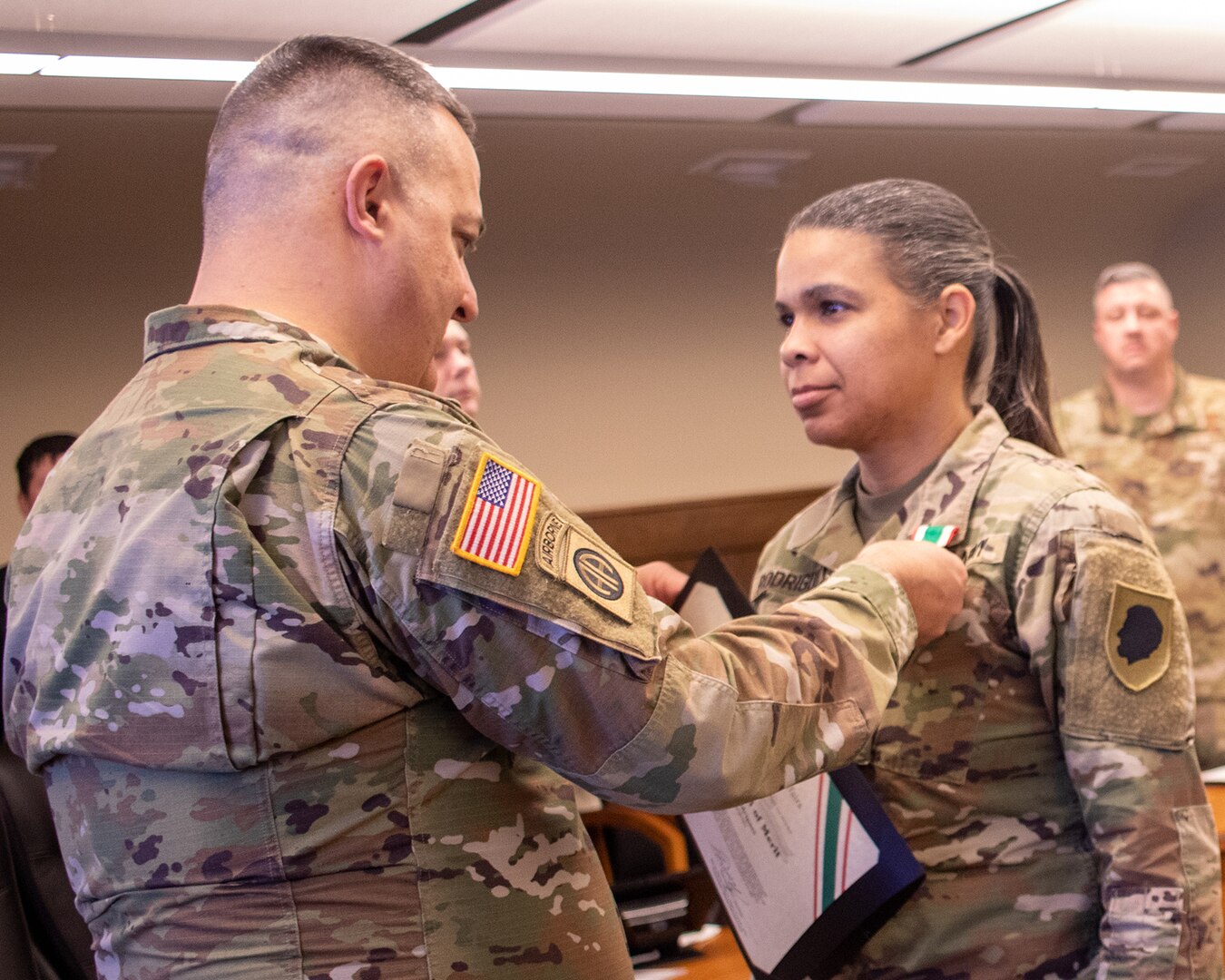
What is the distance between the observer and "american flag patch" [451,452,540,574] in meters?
0.98

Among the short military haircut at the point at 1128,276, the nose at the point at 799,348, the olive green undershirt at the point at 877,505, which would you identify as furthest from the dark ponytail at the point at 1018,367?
the short military haircut at the point at 1128,276

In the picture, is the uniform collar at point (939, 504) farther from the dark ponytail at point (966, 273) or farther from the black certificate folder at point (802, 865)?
the black certificate folder at point (802, 865)

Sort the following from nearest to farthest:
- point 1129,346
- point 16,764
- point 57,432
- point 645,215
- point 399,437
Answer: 1. point 399,437
2. point 16,764
3. point 57,432
4. point 1129,346
5. point 645,215

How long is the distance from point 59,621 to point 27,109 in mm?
2752

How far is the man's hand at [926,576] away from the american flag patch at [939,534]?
0.49 ft

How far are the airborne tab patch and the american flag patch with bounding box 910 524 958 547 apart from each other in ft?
0.65

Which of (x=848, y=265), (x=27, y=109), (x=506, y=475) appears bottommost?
(x=506, y=475)

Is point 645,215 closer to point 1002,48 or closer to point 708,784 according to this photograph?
point 1002,48

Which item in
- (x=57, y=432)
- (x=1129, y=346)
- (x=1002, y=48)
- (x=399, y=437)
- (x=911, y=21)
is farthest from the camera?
(x=1129, y=346)

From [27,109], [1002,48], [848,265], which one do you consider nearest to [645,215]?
[1002,48]

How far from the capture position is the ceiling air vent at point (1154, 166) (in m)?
5.51

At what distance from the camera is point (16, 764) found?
65.2 inches

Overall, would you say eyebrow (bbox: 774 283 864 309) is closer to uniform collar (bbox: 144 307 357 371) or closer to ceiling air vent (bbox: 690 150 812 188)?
uniform collar (bbox: 144 307 357 371)

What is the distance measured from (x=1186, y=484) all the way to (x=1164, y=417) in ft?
0.89
